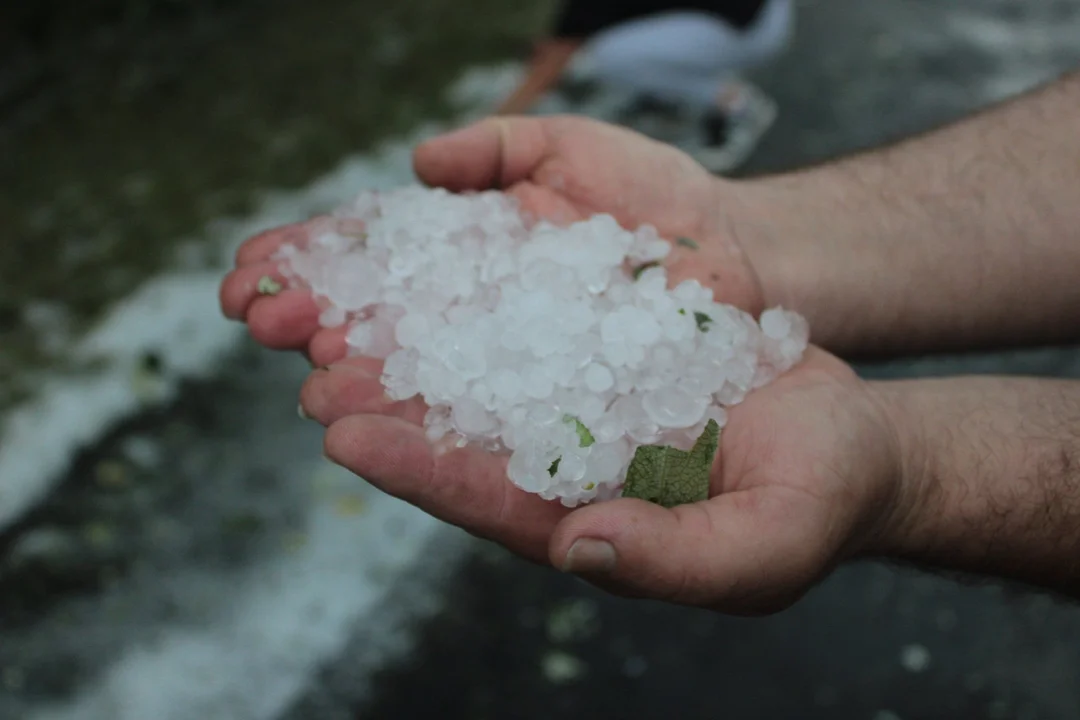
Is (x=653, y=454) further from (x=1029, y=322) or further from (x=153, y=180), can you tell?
(x=153, y=180)

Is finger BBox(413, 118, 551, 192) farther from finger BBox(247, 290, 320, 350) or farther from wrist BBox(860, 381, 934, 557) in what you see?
wrist BBox(860, 381, 934, 557)

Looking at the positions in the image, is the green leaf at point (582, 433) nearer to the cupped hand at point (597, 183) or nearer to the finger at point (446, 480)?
the finger at point (446, 480)

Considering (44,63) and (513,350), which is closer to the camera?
(513,350)

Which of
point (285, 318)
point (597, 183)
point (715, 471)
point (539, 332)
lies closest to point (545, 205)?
point (597, 183)

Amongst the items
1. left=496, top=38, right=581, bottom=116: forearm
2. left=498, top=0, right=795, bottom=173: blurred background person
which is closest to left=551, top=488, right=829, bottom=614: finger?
left=498, top=0, right=795, bottom=173: blurred background person

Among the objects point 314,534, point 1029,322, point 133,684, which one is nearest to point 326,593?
point 314,534

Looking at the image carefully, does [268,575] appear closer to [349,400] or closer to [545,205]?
[349,400]
